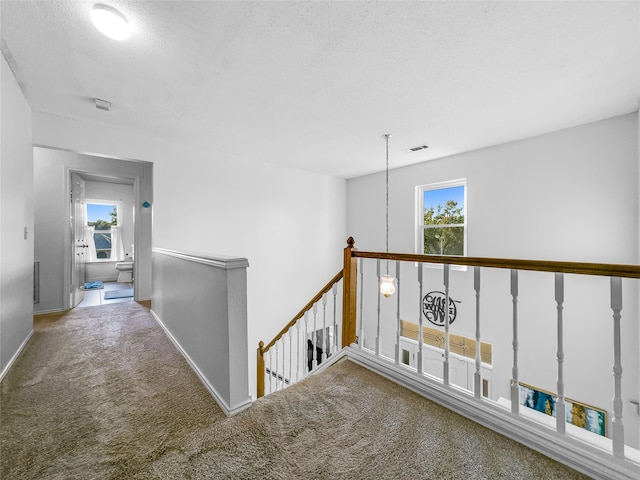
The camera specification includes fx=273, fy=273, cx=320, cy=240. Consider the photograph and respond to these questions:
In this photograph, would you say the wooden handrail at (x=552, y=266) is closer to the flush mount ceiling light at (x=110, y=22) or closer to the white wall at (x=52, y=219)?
the flush mount ceiling light at (x=110, y=22)

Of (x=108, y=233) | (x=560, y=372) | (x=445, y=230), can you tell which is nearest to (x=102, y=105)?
(x=560, y=372)

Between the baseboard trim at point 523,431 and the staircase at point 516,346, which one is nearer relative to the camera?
the baseboard trim at point 523,431

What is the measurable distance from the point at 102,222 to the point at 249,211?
14.4 feet

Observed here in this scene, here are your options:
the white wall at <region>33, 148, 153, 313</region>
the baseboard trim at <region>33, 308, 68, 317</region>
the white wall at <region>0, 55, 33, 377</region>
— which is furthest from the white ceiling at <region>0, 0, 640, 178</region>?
the baseboard trim at <region>33, 308, 68, 317</region>

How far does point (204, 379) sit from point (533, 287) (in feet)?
12.8

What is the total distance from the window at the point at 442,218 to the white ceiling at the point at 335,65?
119cm

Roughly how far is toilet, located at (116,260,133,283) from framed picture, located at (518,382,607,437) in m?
7.41

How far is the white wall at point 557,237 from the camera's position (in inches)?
115

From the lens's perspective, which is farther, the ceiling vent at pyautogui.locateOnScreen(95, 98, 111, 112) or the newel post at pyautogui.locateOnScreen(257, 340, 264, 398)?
the newel post at pyautogui.locateOnScreen(257, 340, 264, 398)

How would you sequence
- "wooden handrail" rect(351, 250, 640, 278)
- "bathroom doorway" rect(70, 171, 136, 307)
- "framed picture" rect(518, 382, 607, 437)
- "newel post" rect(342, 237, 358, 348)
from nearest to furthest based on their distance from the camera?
"wooden handrail" rect(351, 250, 640, 278) → "newel post" rect(342, 237, 358, 348) → "framed picture" rect(518, 382, 607, 437) → "bathroom doorway" rect(70, 171, 136, 307)

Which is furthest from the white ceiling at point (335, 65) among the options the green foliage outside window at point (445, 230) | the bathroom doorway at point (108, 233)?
the bathroom doorway at point (108, 233)

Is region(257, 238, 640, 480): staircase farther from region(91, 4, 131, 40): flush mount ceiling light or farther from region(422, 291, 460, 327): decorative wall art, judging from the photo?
region(91, 4, 131, 40): flush mount ceiling light

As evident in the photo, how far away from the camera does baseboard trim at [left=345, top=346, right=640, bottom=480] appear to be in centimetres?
119

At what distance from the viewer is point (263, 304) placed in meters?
4.86
